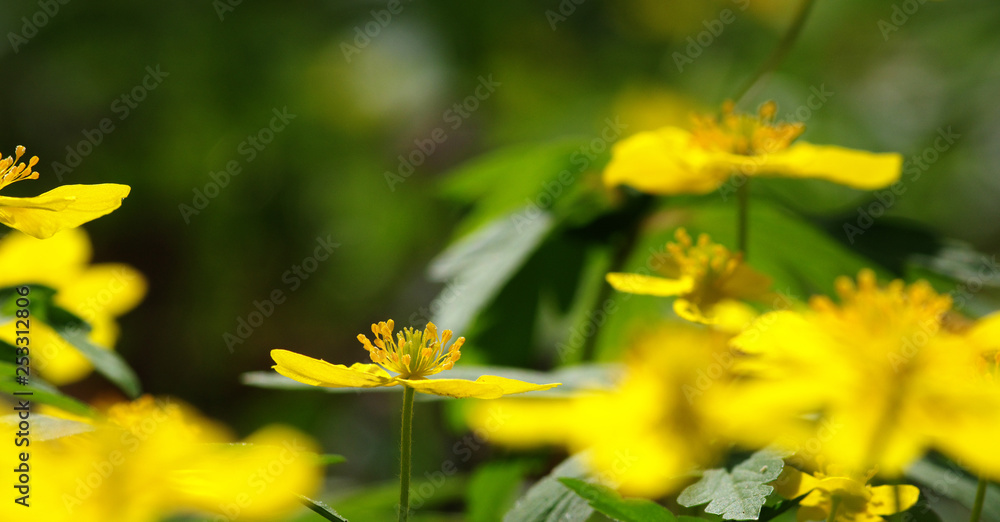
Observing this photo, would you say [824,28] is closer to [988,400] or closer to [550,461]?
[550,461]

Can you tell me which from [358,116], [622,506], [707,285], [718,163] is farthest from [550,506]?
[358,116]

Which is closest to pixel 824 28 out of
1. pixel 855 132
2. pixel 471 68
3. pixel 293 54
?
pixel 855 132

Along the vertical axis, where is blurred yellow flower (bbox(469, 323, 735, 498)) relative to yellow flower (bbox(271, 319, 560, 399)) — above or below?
below

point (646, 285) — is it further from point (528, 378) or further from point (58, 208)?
point (58, 208)

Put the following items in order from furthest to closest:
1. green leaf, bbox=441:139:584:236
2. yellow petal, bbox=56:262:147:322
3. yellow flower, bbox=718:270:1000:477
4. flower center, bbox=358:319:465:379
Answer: green leaf, bbox=441:139:584:236 < yellow petal, bbox=56:262:147:322 < flower center, bbox=358:319:465:379 < yellow flower, bbox=718:270:1000:477

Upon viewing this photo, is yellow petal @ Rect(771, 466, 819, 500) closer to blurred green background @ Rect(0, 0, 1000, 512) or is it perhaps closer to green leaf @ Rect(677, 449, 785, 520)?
green leaf @ Rect(677, 449, 785, 520)

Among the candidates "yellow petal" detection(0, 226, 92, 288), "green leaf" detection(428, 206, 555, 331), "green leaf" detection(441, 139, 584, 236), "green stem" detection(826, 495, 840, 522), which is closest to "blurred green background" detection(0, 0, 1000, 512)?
"green leaf" detection(441, 139, 584, 236)

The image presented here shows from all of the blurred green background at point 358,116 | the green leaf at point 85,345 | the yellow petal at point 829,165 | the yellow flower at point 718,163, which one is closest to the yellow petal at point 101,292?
the green leaf at point 85,345
